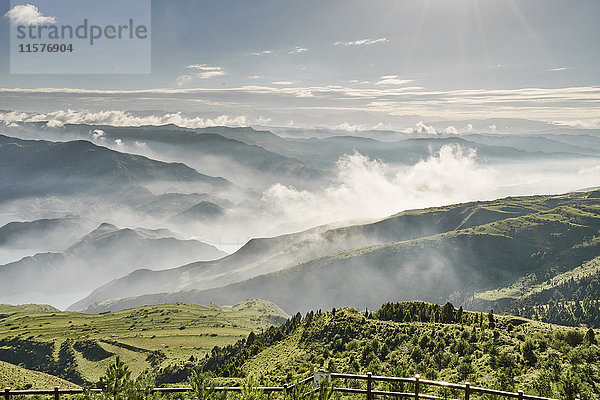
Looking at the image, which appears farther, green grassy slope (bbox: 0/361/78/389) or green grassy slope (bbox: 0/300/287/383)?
green grassy slope (bbox: 0/300/287/383)

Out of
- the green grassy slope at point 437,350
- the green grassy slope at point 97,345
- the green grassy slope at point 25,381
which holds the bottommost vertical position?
the green grassy slope at point 97,345

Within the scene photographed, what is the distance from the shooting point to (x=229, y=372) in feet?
226

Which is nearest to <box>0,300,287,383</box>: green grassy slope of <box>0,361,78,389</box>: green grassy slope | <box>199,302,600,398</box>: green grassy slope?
<box>0,361,78,389</box>: green grassy slope

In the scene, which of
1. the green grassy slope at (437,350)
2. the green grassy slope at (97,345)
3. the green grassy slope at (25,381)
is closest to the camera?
the green grassy slope at (437,350)

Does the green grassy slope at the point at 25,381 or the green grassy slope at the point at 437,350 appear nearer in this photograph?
the green grassy slope at the point at 437,350

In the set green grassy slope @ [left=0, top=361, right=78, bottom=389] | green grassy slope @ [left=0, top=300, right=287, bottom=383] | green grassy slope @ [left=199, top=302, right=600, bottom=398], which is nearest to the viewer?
green grassy slope @ [left=199, top=302, right=600, bottom=398]

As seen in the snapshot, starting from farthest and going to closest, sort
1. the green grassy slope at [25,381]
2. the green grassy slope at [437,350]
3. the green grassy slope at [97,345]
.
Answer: the green grassy slope at [97,345] → the green grassy slope at [25,381] → the green grassy slope at [437,350]

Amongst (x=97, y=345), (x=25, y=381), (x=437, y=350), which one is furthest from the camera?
(x=97, y=345)

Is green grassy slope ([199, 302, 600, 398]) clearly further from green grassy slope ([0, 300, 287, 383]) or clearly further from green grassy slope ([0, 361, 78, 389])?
green grassy slope ([0, 300, 287, 383])

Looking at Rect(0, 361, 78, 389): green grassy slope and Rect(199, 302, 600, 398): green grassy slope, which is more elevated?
Rect(199, 302, 600, 398): green grassy slope

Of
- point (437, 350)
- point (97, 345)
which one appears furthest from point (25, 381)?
point (97, 345)

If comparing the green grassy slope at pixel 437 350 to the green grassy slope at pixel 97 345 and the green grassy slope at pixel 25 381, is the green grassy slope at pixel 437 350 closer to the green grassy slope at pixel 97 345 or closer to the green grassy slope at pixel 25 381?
the green grassy slope at pixel 25 381

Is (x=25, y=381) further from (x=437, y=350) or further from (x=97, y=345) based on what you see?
(x=97, y=345)

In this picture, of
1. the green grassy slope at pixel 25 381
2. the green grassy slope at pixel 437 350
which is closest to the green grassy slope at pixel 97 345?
the green grassy slope at pixel 25 381
